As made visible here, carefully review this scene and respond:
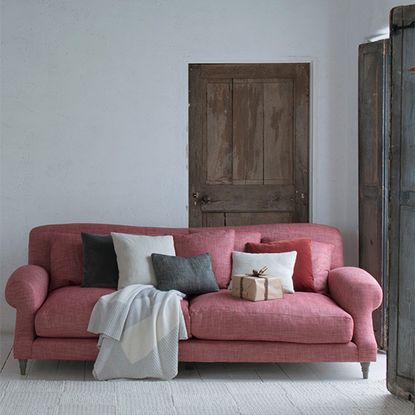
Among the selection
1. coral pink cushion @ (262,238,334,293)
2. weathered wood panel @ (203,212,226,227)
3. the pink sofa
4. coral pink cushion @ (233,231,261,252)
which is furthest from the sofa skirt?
weathered wood panel @ (203,212,226,227)

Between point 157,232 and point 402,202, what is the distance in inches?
76.2

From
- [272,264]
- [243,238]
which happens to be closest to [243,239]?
[243,238]

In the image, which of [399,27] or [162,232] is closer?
[399,27]

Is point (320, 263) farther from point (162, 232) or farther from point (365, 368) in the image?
point (162, 232)

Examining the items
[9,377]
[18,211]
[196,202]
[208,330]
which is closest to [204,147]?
[196,202]

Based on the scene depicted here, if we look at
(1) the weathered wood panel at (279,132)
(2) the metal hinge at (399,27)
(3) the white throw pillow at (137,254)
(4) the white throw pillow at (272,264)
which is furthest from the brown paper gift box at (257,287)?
(2) the metal hinge at (399,27)

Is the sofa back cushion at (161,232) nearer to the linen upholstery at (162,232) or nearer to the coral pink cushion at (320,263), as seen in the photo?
the linen upholstery at (162,232)

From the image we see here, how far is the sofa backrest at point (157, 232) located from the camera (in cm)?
571

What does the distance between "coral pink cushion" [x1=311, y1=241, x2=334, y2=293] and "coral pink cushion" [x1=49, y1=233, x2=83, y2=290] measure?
5.16ft

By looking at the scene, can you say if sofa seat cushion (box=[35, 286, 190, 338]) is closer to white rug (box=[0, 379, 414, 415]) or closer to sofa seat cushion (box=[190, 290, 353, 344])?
sofa seat cushion (box=[190, 290, 353, 344])

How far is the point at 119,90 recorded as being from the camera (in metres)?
6.32

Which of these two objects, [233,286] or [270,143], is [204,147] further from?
[233,286]

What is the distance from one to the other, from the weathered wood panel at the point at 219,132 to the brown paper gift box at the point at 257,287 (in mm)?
1424

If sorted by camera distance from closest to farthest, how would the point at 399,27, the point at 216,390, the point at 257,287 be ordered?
the point at 399,27 < the point at 216,390 < the point at 257,287
